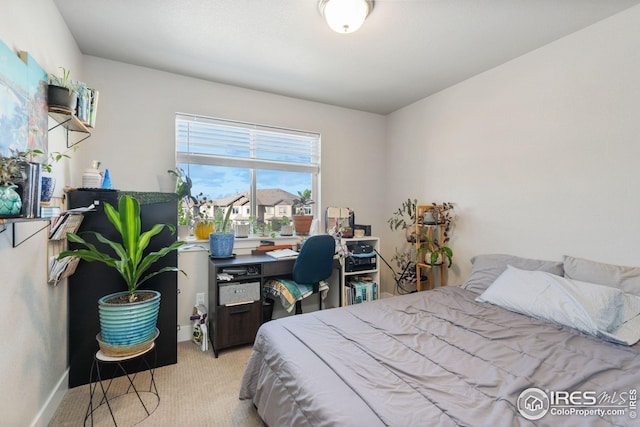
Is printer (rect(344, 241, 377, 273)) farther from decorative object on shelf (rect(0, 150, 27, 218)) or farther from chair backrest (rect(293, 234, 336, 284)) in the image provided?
decorative object on shelf (rect(0, 150, 27, 218))

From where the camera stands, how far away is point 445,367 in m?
1.24

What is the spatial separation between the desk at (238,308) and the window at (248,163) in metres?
0.72

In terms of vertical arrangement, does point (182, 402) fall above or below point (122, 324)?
below

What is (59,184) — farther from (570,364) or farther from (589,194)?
(589,194)

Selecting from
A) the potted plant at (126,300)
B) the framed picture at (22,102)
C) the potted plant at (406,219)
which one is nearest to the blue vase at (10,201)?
the framed picture at (22,102)

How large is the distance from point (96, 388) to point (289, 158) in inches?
105

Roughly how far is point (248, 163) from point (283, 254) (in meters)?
1.14

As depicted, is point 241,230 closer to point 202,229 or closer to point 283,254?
point 202,229

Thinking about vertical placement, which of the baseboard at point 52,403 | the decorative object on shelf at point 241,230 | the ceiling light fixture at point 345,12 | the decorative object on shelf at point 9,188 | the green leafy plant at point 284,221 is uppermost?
the ceiling light fixture at point 345,12

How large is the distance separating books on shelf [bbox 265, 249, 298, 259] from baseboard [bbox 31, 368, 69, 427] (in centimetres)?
169

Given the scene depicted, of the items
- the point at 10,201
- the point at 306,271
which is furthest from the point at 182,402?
the point at 10,201

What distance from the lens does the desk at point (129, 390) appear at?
1675 millimetres

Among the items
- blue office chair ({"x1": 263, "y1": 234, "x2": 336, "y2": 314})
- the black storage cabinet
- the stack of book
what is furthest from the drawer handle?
the stack of book

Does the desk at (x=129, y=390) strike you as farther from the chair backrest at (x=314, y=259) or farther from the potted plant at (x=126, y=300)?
the chair backrest at (x=314, y=259)
